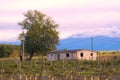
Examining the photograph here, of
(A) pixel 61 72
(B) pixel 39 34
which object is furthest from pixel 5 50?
(A) pixel 61 72

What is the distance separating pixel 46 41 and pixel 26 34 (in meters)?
5.02

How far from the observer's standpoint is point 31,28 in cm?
8988

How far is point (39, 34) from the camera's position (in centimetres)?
8888

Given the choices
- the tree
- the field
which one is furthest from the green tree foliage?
the field

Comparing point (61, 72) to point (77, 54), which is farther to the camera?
point (77, 54)

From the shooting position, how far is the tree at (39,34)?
86438 mm

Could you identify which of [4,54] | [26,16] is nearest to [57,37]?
[26,16]

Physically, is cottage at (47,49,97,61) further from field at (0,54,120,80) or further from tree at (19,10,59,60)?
field at (0,54,120,80)

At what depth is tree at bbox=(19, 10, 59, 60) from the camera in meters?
86.4

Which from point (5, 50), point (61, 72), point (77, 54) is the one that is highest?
point (5, 50)

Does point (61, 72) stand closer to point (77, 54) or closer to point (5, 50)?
point (77, 54)

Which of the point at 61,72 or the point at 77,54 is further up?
the point at 77,54

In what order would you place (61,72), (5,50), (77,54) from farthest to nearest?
(5,50), (77,54), (61,72)

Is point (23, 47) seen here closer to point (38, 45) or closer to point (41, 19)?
point (38, 45)
